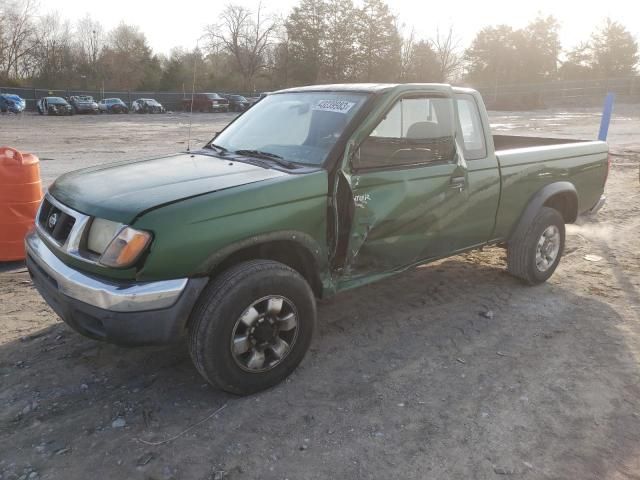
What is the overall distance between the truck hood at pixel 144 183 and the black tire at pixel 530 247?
2.68 metres

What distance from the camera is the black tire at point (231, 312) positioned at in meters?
2.94

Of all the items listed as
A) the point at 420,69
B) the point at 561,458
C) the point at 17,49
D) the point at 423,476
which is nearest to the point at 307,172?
the point at 423,476

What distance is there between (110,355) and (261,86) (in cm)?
6576

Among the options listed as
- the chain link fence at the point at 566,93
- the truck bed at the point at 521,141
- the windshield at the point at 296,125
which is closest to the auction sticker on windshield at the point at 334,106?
the windshield at the point at 296,125

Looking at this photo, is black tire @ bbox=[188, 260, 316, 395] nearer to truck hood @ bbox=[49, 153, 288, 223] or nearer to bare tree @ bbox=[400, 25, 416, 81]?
truck hood @ bbox=[49, 153, 288, 223]

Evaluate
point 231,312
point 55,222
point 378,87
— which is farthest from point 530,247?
point 55,222

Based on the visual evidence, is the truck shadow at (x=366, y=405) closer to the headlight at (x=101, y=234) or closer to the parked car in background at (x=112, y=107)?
the headlight at (x=101, y=234)

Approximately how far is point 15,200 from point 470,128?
447 cm

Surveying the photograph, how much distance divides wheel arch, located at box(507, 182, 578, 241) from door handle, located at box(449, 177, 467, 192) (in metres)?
1.07

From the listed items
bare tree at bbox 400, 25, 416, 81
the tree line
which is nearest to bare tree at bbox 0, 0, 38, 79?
the tree line

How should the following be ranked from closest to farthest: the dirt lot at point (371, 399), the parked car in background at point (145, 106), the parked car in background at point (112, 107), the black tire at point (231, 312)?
the dirt lot at point (371, 399)
the black tire at point (231, 312)
the parked car in background at point (112, 107)
the parked car in background at point (145, 106)

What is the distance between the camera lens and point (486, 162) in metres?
4.43

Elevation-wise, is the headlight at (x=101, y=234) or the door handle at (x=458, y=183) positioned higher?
the door handle at (x=458, y=183)

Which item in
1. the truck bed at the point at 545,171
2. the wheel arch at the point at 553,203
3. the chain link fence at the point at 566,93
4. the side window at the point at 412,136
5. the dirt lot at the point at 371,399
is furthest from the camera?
the chain link fence at the point at 566,93
